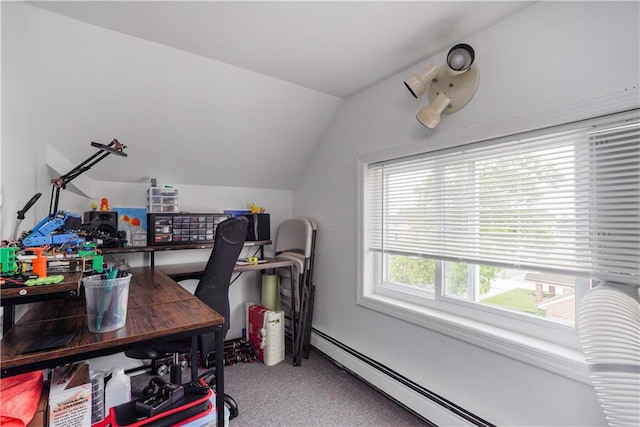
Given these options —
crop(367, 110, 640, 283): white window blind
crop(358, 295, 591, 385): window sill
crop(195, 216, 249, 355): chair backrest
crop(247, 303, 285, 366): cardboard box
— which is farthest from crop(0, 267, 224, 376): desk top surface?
crop(367, 110, 640, 283): white window blind

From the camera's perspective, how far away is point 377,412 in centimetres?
193

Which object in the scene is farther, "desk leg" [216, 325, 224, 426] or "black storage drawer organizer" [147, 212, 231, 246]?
"black storage drawer organizer" [147, 212, 231, 246]

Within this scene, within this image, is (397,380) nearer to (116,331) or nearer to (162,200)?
(116,331)

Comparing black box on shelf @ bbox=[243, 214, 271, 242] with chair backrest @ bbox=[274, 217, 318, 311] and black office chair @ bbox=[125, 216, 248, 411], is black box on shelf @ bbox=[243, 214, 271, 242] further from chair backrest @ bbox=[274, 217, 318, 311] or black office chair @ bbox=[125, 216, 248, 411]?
black office chair @ bbox=[125, 216, 248, 411]

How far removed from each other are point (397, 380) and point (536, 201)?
1.43 meters

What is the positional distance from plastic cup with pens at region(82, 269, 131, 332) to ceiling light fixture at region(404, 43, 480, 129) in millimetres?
1694

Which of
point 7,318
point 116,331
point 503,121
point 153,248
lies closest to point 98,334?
point 116,331

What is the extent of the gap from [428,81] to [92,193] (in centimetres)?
261

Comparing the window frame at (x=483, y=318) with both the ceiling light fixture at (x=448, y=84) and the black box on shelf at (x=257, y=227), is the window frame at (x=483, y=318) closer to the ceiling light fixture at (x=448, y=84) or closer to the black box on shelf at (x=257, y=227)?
the ceiling light fixture at (x=448, y=84)

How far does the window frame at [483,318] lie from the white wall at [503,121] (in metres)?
0.02

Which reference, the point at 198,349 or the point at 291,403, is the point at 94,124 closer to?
the point at 198,349

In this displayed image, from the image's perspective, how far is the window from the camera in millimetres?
1234

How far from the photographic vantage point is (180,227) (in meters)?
2.39

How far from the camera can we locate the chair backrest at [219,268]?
1680 mm
